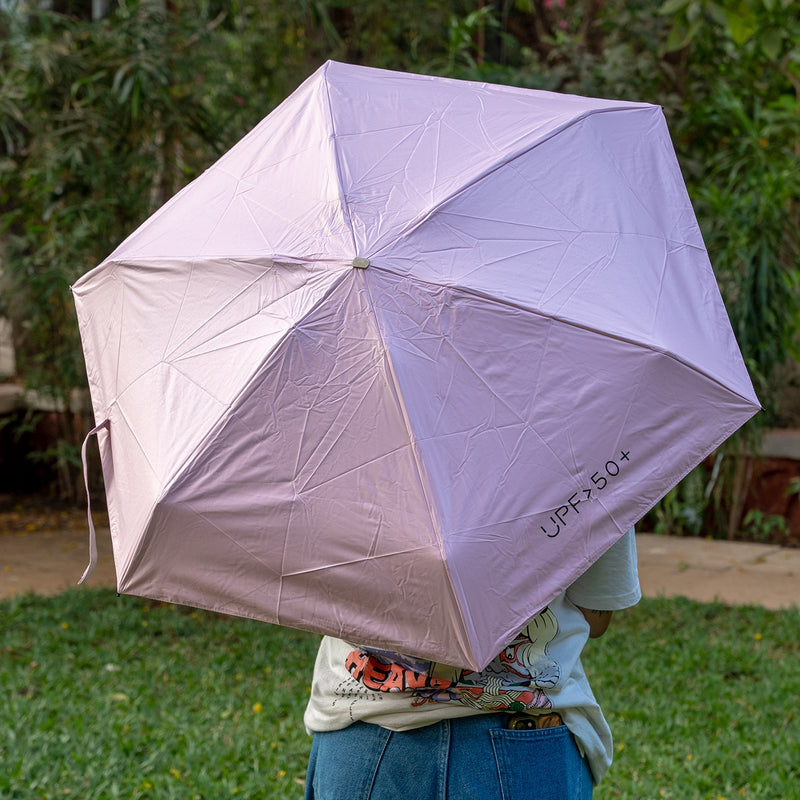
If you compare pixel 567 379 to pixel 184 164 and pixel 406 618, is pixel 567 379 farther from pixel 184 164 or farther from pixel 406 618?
pixel 184 164

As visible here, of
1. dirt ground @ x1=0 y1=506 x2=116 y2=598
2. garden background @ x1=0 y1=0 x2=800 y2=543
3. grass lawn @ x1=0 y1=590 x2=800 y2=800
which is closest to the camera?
grass lawn @ x1=0 y1=590 x2=800 y2=800

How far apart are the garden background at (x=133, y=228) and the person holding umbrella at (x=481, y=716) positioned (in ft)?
6.66

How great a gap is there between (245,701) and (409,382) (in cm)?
325

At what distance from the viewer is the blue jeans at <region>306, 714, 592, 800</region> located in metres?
1.51

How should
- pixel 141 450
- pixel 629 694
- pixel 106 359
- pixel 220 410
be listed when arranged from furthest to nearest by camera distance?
1. pixel 629 694
2. pixel 106 359
3. pixel 141 450
4. pixel 220 410

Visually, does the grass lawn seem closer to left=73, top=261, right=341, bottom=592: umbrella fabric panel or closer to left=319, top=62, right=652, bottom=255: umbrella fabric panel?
left=73, top=261, right=341, bottom=592: umbrella fabric panel

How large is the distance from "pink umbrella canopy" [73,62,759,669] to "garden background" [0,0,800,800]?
2.27m

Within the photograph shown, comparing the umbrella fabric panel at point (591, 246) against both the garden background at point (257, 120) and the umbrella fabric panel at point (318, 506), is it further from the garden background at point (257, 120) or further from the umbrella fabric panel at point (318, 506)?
the garden background at point (257, 120)

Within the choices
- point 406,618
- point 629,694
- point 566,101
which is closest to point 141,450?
point 406,618

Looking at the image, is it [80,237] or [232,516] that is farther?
[80,237]

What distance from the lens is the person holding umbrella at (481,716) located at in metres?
1.50

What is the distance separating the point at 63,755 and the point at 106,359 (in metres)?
2.51

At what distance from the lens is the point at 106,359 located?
1.68 meters

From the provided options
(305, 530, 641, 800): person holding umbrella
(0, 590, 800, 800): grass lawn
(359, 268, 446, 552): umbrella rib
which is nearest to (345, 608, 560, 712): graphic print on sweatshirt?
(305, 530, 641, 800): person holding umbrella
